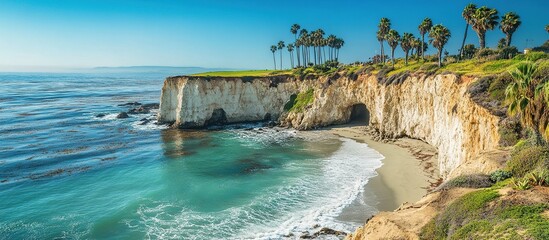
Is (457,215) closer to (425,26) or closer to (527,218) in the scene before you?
(527,218)

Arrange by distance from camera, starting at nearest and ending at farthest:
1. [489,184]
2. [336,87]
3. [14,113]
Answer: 1. [489,184]
2. [336,87]
3. [14,113]

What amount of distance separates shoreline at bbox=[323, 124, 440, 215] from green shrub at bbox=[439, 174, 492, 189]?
8.44 metres

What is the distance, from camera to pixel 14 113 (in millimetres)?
72875

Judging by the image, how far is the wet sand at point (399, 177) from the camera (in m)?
24.8

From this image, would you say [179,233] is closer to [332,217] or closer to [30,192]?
[332,217]

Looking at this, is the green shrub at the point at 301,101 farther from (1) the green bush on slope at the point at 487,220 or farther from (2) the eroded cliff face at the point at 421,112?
(1) the green bush on slope at the point at 487,220

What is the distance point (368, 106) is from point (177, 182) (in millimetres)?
28226

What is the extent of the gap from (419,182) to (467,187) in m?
14.3

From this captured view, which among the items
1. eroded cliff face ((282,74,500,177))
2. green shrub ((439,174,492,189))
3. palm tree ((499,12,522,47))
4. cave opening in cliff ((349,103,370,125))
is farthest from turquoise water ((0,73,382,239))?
palm tree ((499,12,522,47))

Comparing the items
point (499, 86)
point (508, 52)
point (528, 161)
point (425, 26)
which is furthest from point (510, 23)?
point (528, 161)

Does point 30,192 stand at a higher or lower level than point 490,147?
lower

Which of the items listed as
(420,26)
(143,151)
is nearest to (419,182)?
(143,151)

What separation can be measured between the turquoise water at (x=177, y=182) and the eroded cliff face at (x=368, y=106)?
5434 mm

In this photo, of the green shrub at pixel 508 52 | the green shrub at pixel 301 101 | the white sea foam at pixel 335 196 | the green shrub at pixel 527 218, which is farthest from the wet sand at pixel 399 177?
the green shrub at pixel 301 101
